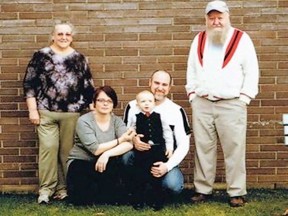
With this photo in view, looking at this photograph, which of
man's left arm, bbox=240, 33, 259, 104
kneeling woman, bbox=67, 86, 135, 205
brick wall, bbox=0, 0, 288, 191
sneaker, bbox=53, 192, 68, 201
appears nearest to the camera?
man's left arm, bbox=240, 33, 259, 104

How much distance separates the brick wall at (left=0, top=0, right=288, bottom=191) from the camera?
665 centimetres

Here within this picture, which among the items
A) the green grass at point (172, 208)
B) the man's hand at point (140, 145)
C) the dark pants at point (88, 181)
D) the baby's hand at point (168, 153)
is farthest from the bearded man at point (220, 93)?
the dark pants at point (88, 181)

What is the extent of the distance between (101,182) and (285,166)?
201 cm

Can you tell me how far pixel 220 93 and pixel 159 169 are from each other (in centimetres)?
89

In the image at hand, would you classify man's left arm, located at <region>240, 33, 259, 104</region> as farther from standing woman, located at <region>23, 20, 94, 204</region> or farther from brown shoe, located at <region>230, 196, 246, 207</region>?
standing woman, located at <region>23, 20, 94, 204</region>

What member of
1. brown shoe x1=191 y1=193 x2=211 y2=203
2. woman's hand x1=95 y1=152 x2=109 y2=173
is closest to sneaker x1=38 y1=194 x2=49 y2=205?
woman's hand x1=95 y1=152 x2=109 y2=173

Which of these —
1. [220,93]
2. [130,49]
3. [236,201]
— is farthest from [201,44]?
[236,201]

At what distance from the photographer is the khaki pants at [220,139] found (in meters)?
6.05

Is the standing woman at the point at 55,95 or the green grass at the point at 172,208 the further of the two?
the standing woman at the point at 55,95

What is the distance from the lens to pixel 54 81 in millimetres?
6270

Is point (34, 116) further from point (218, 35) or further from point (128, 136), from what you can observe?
point (218, 35)

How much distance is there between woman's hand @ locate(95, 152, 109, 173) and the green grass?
383mm

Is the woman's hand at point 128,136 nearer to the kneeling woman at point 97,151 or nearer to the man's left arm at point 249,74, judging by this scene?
the kneeling woman at point 97,151

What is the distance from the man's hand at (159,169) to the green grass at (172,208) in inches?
13.0
